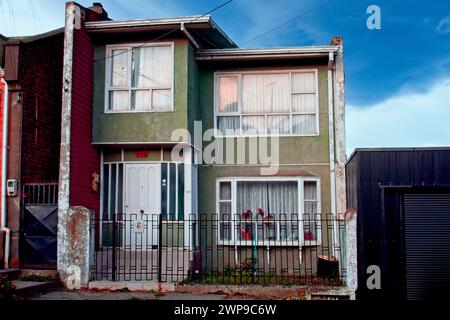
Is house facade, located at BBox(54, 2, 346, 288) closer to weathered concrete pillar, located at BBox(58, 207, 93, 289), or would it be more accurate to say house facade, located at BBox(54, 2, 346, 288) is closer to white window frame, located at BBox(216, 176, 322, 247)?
white window frame, located at BBox(216, 176, 322, 247)

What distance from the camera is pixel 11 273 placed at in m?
11.4

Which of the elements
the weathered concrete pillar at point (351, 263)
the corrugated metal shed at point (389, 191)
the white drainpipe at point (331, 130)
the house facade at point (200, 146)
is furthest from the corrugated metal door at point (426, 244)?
the white drainpipe at point (331, 130)

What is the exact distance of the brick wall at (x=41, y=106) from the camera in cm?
1247

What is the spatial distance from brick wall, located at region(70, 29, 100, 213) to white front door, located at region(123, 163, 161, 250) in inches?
32.9

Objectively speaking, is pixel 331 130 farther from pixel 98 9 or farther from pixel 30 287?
pixel 30 287

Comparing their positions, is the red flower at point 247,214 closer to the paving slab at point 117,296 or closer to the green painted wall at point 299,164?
the green painted wall at point 299,164

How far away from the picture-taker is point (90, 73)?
13.4m

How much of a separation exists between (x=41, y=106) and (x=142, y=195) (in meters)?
3.39

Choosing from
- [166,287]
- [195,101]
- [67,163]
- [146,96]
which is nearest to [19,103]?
[67,163]

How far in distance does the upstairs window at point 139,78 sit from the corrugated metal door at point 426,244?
638cm

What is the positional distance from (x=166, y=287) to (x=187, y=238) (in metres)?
2.13

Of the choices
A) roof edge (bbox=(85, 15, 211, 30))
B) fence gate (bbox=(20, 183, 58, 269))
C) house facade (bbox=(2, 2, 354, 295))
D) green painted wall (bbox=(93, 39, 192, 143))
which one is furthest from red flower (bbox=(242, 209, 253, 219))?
roof edge (bbox=(85, 15, 211, 30))

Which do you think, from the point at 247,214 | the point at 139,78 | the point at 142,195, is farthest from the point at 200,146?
the point at 139,78
